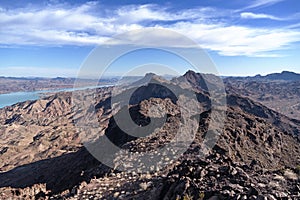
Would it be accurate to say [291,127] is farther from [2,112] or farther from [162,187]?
[2,112]

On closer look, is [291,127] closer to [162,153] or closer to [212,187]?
[162,153]

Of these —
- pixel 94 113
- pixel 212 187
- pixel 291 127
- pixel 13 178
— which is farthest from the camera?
pixel 94 113

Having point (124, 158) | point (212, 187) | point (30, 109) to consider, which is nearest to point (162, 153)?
point (124, 158)

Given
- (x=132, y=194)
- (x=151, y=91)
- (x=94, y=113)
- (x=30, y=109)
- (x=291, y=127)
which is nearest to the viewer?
(x=132, y=194)

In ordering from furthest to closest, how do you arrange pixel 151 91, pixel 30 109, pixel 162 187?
pixel 30 109
pixel 151 91
pixel 162 187

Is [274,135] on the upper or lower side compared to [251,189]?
lower

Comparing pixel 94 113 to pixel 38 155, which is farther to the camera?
pixel 94 113

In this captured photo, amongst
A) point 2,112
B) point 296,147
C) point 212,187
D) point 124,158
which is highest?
point 212,187

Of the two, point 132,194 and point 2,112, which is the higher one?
point 132,194

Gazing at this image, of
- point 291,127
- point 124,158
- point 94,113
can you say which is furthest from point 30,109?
point 124,158
